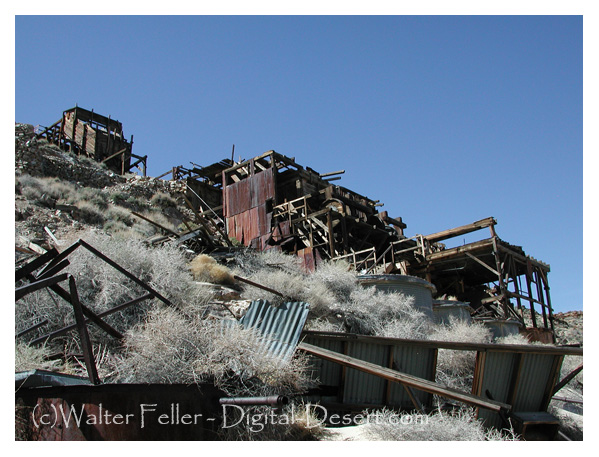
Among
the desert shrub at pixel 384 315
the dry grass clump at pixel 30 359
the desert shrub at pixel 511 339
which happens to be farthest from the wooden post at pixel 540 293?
the dry grass clump at pixel 30 359

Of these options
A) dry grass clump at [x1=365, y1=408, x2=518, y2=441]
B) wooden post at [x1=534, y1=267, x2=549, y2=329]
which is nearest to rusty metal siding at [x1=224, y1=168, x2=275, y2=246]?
wooden post at [x1=534, y1=267, x2=549, y2=329]

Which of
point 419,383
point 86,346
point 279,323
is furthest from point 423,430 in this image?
point 86,346

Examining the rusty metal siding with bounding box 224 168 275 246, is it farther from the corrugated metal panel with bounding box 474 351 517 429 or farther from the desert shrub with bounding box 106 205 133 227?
the corrugated metal panel with bounding box 474 351 517 429

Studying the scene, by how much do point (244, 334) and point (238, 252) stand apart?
10921 mm

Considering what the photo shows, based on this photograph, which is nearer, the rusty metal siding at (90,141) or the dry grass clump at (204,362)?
the dry grass clump at (204,362)

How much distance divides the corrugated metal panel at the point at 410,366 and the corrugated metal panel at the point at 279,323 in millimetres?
2103

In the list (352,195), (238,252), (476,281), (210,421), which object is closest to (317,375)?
(210,421)

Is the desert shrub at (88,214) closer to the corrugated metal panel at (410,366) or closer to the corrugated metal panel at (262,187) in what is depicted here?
the corrugated metal panel at (262,187)

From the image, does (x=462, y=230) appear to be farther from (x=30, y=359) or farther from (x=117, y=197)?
(x=117, y=197)

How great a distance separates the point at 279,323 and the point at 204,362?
2751 mm

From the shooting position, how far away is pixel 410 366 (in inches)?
394

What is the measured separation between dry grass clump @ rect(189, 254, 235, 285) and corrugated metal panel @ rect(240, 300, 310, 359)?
15.8ft

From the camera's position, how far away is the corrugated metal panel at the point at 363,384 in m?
9.56

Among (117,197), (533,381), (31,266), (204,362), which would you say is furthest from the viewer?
(117,197)
